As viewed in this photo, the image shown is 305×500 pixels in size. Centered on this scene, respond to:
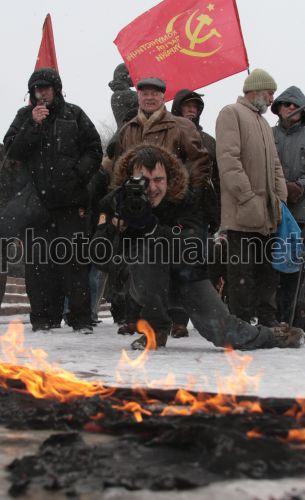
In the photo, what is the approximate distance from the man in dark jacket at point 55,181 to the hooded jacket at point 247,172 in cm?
105

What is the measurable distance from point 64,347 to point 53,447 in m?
3.09

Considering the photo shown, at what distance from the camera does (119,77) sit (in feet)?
28.2

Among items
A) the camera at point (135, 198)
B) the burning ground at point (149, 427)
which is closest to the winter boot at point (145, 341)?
the camera at point (135, 198)

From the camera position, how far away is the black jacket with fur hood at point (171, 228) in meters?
5.23

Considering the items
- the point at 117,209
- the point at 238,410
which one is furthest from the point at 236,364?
the point at 238,410

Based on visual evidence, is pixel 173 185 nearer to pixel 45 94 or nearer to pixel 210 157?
pixel 210 157

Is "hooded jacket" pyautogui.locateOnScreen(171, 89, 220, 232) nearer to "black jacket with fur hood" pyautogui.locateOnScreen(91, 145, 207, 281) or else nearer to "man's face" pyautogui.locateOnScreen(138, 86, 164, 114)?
"man's face" pyautogui.locateOnScreen(138, 86, 164, 114)

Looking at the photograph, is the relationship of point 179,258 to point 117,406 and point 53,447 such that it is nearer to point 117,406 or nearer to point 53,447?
point 117,406

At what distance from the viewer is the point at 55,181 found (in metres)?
6.54

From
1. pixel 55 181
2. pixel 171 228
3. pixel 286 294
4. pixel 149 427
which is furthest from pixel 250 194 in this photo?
pixel 149 427

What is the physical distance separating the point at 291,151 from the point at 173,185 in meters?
1.96

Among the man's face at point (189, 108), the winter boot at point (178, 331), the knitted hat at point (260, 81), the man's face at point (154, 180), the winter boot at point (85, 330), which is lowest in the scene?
the winter boot at point (85, 330)

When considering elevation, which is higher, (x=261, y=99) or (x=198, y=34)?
(x=198, y=34)

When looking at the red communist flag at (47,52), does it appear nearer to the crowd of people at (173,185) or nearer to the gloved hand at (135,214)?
the crowd of people at (173,185)
